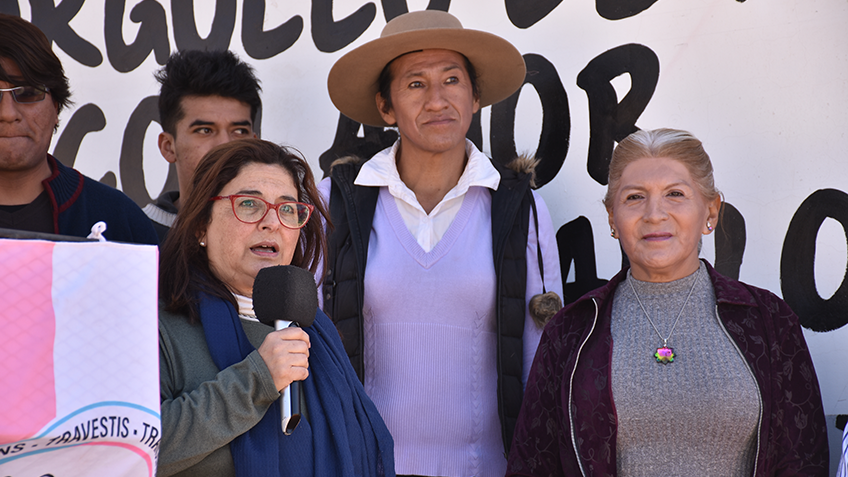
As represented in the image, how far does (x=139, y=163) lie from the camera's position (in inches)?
175

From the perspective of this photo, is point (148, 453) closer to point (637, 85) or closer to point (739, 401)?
point (739, 401)

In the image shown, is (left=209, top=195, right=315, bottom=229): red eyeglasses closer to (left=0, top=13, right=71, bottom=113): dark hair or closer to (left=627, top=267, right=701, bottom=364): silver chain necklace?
(left=0, top=13, right=71, bottom=113): dark hair

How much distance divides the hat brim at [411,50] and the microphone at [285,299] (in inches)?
59.7

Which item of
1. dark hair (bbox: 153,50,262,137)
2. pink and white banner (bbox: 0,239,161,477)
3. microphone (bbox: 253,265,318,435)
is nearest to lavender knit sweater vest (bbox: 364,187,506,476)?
microphone (bbox: 253,265,318,435)

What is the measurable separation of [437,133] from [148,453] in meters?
1.89

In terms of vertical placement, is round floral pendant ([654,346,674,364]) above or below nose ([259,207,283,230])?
below

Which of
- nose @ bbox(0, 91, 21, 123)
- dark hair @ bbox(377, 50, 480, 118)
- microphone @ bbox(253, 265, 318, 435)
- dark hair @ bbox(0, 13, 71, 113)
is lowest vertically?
microphone @ bbox(253, 265, 318, 435)

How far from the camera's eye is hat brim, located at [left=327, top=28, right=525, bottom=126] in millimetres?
3022

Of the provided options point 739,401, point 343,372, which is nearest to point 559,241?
point 739,401

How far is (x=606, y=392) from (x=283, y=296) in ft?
3.61

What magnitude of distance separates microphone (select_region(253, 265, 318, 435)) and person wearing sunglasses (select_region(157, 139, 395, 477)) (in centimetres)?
4

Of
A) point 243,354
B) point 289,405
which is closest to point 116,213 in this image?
point 243,354

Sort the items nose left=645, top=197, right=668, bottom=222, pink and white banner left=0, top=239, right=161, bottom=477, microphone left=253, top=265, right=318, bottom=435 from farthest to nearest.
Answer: nose left=645, top=197, right=668, bottom=222
microphone left=253, top=265, right=318, bottom=435
pink and white banner left=0, top=239, right=161, bottom=477

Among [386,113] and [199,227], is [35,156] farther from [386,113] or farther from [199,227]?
[386,113]
